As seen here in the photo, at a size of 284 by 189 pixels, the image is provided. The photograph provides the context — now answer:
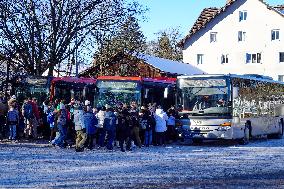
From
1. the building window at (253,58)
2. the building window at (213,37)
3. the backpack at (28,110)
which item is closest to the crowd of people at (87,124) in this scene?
the backpack at (28,110)

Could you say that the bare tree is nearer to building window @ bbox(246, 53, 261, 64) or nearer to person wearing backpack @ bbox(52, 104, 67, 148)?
person wearing backpack @ bbox(52, 104, 67, 148)

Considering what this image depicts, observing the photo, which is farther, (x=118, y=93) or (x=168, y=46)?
(x=168, y=46)

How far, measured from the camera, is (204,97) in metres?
23.3

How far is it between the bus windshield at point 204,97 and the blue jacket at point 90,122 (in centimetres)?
486

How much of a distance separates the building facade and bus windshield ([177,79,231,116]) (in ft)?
135

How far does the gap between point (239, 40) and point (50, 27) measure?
3265cm

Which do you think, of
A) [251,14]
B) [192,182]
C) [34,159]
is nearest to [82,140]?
[34,159]

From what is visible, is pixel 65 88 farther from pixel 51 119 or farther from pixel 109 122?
pixel 109 122

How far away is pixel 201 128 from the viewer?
23.2 metres

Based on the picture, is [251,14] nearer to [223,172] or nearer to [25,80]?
[25,80]

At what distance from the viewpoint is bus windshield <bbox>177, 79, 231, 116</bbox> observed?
2297cm

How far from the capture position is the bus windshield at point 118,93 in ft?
83.7

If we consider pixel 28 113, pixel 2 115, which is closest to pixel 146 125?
pixel 28 113

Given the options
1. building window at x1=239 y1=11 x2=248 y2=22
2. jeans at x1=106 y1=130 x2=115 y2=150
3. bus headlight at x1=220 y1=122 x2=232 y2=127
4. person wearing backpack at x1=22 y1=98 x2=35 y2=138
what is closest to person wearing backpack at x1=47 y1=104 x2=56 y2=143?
person wearing backpack at x1=22 y1=98 x2=35 y2=138
